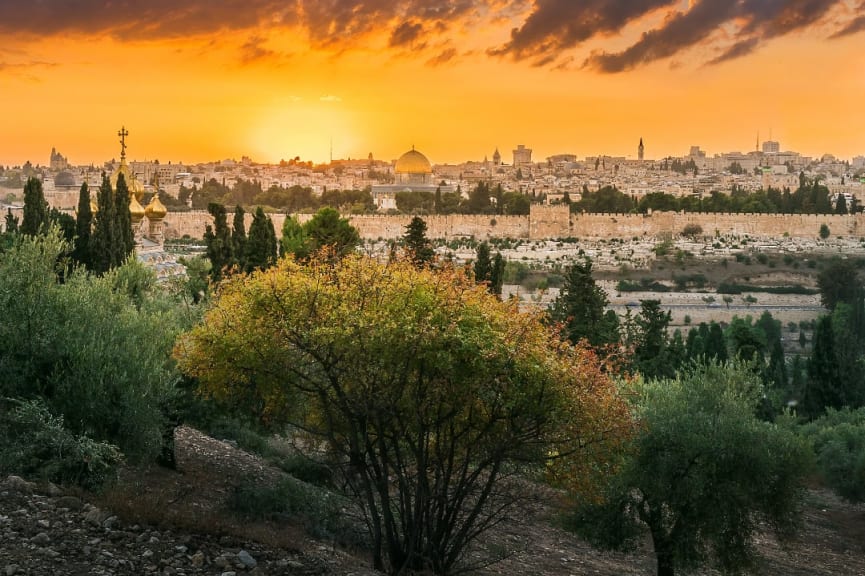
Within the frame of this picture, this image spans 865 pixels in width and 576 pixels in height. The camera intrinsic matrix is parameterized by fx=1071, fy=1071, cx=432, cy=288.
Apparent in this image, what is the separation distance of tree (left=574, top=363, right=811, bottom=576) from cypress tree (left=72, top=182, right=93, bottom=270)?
10859mm

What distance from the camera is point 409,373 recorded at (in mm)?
9398

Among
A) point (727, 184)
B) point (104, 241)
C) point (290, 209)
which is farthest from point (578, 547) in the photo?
point (727, 184)

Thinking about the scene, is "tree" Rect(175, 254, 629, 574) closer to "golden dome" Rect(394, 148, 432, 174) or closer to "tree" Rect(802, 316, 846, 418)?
"tree" Rect(802, 316, 846, 418)

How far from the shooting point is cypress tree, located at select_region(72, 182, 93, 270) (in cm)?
1895

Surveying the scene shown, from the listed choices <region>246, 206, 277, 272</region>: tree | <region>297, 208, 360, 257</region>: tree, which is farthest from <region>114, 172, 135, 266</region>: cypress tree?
<region>297, 208, 360, 257</region>: tree

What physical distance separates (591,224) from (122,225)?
62.7 meters

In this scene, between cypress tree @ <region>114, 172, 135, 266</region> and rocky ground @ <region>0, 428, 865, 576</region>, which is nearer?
rocky ground @ <region>0, 428, 865, 576</region>

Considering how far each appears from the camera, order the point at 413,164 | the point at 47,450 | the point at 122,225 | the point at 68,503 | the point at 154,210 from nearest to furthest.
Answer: the point at 68,503 < the point at 47,450 < the point at 122,225 < the point at 154,210 < the point at 413,164

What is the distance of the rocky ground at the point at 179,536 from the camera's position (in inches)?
310

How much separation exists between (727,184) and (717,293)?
273 ft

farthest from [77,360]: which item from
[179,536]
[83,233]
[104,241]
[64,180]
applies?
[64,180]

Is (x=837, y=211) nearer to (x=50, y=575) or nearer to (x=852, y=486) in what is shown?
(x=852, y=486)

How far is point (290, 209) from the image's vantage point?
8150 cm

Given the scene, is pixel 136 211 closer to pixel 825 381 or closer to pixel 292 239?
pixel 292 239
